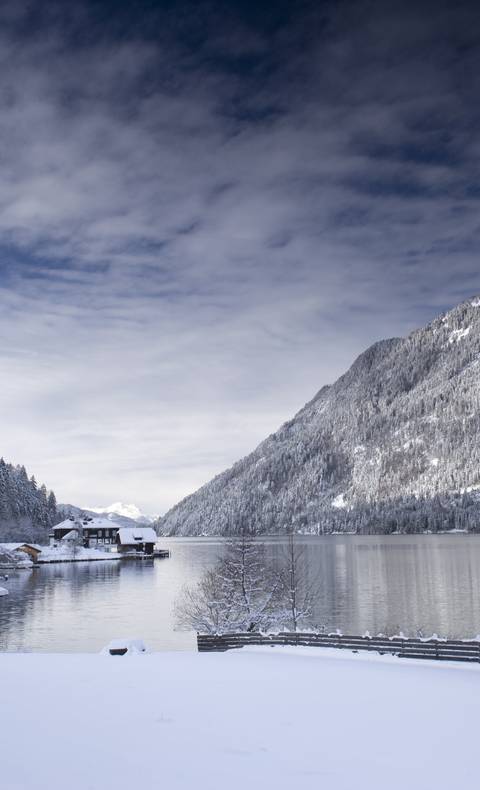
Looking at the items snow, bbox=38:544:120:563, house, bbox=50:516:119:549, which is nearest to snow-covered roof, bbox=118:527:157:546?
house, bbox=50:516:119:549

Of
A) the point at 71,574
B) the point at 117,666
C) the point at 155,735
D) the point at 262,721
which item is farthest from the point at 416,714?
the point at 71,574

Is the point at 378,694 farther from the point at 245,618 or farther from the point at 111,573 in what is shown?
the point at 111,573

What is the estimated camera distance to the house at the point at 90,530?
177 metres

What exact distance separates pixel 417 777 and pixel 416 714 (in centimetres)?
506

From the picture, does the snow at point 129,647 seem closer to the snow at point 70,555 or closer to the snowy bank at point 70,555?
the snowy bank at point 70,555

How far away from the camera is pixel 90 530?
188500 millimetres

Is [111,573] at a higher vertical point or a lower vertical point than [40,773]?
lower

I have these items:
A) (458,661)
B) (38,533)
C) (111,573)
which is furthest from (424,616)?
(38,533)

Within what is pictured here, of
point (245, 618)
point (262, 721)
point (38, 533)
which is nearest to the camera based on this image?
point (262, 721)

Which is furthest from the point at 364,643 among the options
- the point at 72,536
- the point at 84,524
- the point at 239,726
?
the point at 84,524

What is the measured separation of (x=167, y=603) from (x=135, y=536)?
10895cm

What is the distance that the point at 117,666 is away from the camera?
25.3 metres

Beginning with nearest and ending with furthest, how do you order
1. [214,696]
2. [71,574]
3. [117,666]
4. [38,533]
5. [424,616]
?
[214,696] < [117,666] < [424,616] < [71,574] < [38,533]

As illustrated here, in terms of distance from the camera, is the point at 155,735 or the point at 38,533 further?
the point at 38,533
